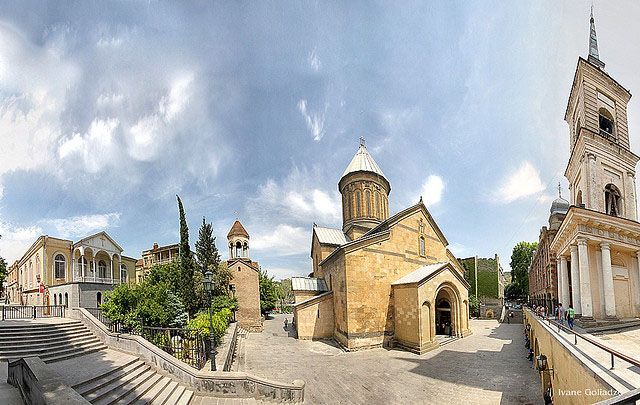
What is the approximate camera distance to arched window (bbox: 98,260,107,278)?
107 ft

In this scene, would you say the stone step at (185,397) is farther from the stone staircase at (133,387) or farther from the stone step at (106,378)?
the stone step at (106,378)

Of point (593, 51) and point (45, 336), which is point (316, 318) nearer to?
point (45, 336)

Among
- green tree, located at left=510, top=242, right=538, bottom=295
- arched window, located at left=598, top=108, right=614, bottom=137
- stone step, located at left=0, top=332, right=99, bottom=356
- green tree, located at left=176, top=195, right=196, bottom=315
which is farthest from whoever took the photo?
green tree, located at left=510, top=242, right=538, bottom=295

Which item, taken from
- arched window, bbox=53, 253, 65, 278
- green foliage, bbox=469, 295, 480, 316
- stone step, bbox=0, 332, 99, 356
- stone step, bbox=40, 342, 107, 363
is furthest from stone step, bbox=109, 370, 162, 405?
green foliage, bbox=469, 295, 480, 316

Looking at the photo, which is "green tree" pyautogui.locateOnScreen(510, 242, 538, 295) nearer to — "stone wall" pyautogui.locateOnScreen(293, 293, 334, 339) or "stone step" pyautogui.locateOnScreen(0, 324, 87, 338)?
"stone wall" pyautogui.locateOnScreen(293, 293, 334, 339)

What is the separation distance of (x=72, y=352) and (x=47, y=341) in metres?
1.23

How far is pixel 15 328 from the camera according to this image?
40.5ft

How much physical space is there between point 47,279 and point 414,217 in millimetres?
32021

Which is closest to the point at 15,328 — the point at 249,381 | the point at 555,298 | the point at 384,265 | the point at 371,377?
the point at 249,381

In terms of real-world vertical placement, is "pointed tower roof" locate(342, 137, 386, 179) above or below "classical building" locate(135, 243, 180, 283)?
above

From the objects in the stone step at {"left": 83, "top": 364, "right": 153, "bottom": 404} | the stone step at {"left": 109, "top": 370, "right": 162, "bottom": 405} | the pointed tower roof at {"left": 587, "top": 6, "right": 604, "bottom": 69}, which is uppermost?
the pointed tower roof at {"left": 587, "top": 6, "right": 604, "bottom": 69}

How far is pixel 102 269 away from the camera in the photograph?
108 feet

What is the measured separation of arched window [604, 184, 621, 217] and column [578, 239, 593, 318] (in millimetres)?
5172

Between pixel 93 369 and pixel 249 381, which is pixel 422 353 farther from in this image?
pixel 93 369
